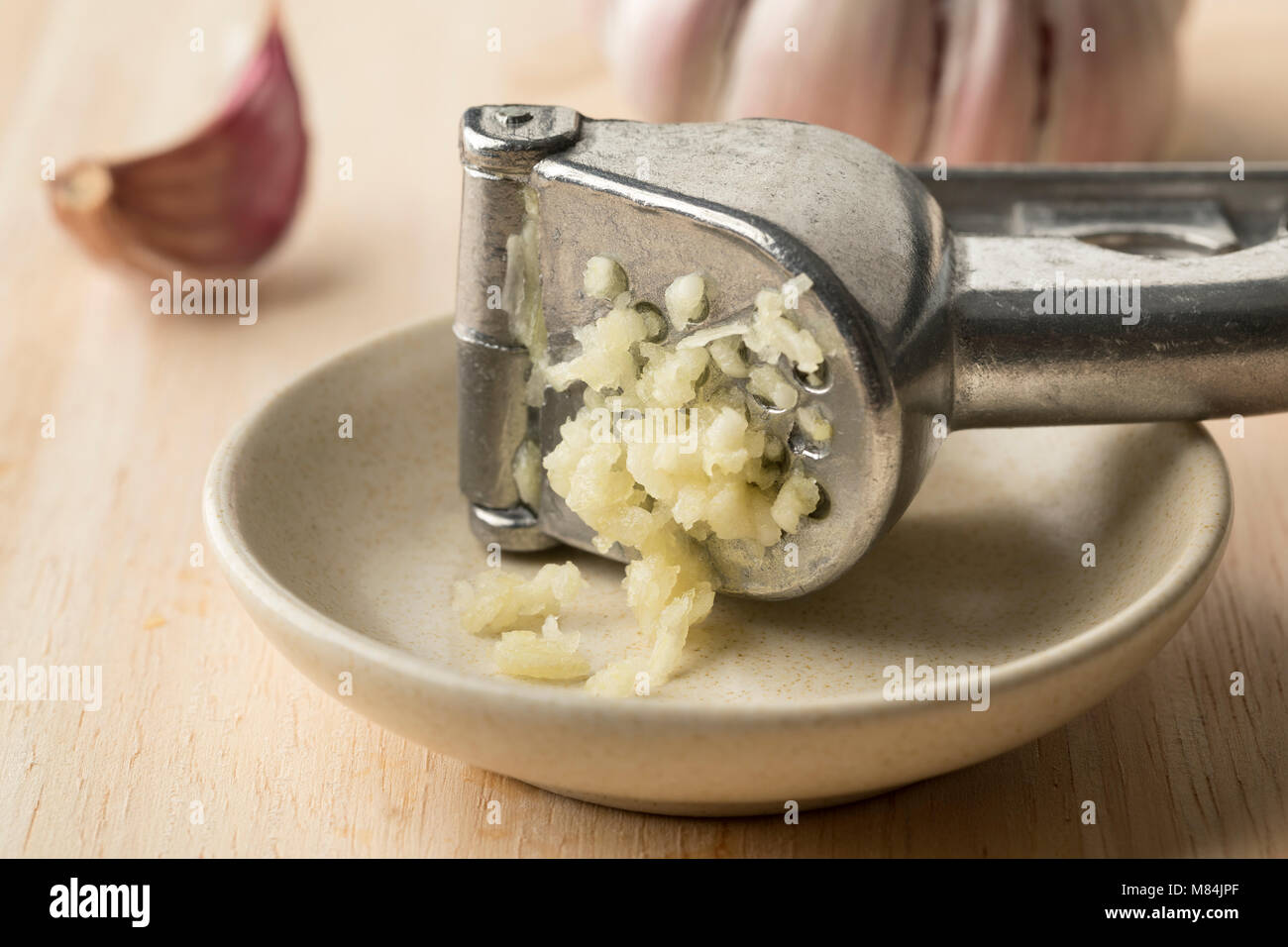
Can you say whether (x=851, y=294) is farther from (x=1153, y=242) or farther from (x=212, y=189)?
(x=212, y=189)

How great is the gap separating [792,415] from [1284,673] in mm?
450

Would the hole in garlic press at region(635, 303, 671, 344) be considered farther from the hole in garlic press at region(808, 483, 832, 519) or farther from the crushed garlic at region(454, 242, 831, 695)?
the hole in garlic press at region(808, 483, 832, 519)

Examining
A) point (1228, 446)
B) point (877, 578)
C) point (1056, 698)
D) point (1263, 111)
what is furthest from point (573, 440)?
point (1263, 111)

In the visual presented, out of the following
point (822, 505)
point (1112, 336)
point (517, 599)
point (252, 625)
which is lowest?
point (252, 625)

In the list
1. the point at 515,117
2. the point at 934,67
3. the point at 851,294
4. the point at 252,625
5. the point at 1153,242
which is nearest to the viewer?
the point at 851,294

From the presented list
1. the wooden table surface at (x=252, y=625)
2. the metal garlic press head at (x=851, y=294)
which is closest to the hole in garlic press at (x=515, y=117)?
the metal garlic press head at (x=851, y=294)

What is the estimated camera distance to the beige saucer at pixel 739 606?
2.64ft

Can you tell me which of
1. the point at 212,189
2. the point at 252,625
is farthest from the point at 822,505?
the point at 212,189

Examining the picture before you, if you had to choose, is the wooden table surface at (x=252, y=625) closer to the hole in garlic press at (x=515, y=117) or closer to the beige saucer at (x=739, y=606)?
the beige saucer at (x=739, y=606)

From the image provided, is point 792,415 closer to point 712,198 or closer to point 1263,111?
point 712,198

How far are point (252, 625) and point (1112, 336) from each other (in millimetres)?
707

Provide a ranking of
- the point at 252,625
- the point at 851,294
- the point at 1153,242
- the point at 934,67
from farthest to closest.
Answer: the point at 934,67 → the point at 1153,242 → the point at 252,625 → the point at 851,294

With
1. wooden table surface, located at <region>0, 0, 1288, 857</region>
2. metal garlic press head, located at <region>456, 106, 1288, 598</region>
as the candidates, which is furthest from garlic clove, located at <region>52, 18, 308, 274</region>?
metal garlic press head, located at <region>456, 106, 1288, 598</region>

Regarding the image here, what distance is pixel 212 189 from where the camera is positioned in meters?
1.71
